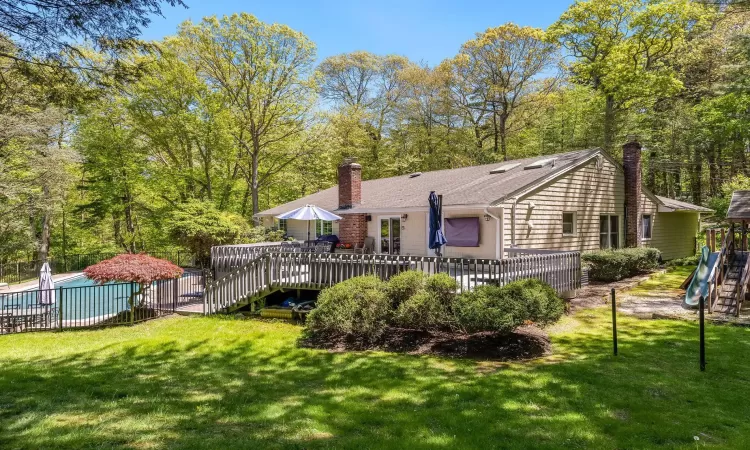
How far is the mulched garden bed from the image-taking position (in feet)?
24.5

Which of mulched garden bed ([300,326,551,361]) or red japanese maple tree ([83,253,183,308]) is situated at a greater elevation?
red japanese maple tree ([83,253,183,308])

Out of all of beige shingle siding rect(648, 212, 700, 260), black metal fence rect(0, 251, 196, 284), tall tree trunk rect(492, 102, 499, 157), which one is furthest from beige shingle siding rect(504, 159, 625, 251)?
black metal fence rect(0, 251, 196, 284)

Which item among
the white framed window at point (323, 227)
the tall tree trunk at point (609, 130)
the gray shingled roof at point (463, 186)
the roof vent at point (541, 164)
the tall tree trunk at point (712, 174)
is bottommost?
the white framed window at point (323, 227)

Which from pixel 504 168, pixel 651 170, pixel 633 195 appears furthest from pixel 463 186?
pixel 651 170

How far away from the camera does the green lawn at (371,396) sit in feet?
13.8

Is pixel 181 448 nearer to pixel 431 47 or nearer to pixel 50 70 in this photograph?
pixel 50 70

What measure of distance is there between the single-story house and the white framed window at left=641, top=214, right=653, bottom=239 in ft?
0.15

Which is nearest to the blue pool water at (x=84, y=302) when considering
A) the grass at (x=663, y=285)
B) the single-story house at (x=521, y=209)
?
the single-story house at (x=521, y=209)

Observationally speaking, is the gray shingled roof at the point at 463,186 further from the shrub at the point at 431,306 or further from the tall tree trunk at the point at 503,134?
the tall tree trunk at the point at 503,134

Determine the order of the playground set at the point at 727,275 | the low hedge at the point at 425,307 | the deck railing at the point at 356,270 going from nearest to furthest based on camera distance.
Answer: the low hedge at the point at 425,307 → the deck railing at the point at 356,270 → the playground set at the point at 727,275

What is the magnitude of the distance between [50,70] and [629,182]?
19.8 meters

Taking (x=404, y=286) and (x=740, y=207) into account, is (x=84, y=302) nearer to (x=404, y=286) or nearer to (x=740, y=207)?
(x=404, y=286)

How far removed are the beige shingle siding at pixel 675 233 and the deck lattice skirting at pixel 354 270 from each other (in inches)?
423

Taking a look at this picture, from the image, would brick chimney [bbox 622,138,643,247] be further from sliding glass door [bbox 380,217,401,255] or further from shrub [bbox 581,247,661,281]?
sliding glass door [bbox 380,217,401,255]
